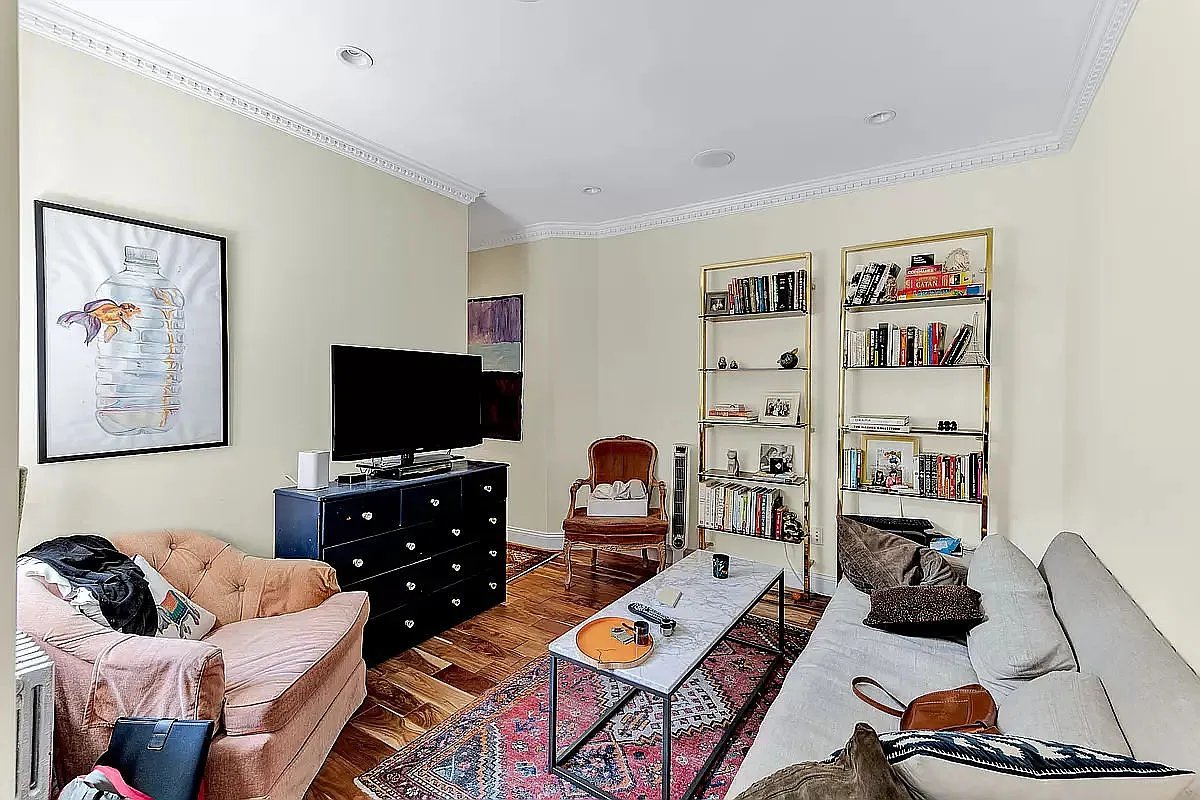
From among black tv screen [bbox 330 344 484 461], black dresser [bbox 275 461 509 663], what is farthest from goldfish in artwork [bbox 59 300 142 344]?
black dresser [bbox 275 461 509 663]

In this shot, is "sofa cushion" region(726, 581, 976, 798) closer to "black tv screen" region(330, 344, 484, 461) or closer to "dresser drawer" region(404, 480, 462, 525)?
"dresser drawer" region(404, 480, 462, 525)

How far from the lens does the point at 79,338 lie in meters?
2.22

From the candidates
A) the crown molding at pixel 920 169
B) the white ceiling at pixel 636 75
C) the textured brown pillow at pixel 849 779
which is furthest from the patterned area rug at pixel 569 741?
the crown molding at pixel 920 169

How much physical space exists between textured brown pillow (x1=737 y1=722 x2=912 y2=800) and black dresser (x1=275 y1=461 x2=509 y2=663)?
2.24 metres

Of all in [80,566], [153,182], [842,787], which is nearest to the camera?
[842,787]

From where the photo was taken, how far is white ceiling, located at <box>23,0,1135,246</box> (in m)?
2.17

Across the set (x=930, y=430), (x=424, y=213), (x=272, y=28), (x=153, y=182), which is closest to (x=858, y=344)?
(x=930, y=430)

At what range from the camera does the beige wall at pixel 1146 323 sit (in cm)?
152

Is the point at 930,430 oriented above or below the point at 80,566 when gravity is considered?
above

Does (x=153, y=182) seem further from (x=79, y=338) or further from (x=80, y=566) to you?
(x=80, y=566)

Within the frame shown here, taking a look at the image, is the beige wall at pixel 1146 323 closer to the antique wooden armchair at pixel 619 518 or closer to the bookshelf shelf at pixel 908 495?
the bookshelf shelf at pixel 908 495

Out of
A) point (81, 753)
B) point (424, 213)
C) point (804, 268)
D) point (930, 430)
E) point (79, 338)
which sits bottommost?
point (81, 753)

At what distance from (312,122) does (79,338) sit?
1471mm

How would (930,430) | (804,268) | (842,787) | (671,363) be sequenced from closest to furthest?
(842,787), (930,430), (804,268), (671,363)
